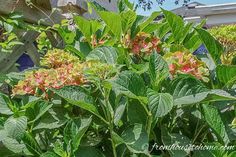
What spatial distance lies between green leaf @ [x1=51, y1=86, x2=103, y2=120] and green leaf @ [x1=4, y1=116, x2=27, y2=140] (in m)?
0.13

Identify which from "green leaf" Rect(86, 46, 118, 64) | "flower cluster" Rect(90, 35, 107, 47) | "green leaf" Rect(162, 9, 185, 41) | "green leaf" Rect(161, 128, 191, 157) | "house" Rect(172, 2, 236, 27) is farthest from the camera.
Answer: "house" Rect(172, 2, 236, 27)

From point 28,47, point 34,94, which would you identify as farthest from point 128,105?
point 28,47

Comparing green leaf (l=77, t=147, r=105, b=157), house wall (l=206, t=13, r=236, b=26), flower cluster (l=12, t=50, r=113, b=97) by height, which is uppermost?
flower cluster (l=12, t=50, r=113, b=97)

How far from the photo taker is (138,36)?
1299 mm

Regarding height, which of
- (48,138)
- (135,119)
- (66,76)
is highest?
(66,76)

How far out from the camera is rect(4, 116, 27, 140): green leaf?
3.29 feet

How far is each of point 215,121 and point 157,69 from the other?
9.2 inches

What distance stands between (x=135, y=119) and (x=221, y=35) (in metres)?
0.51

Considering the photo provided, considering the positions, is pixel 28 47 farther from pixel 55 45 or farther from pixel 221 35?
pixel 221 35

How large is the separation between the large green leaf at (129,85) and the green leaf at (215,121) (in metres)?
0.20

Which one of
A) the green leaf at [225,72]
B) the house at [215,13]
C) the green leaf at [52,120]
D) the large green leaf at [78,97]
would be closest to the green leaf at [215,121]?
the green leaf at [225,72]

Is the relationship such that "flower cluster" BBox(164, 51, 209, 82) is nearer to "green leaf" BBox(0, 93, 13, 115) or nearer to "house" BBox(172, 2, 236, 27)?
"green leaf" BBox(0, 93, 13, 115)

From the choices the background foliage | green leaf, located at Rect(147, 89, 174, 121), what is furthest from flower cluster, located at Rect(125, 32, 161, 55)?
green leaf, located at Rect(147, 89, 174, 121)

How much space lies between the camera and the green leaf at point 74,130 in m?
1.02
